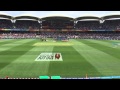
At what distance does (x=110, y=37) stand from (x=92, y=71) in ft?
104

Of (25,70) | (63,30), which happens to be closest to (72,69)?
(25,70)

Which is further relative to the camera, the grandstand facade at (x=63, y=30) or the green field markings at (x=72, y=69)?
the grandstand facade at (x=63, y=30)

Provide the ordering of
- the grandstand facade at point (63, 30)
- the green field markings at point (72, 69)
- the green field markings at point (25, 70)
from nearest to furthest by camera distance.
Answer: the green field markings at point (25, 70) < the green field markings at point (72, 69) < the grandstand facade at point (63, 30)

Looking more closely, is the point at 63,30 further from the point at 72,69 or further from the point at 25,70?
the point at 25,70

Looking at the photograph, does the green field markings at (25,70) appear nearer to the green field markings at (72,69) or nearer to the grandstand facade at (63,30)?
the green field markings at (72,69)

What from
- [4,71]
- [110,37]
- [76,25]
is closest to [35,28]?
[76,25]

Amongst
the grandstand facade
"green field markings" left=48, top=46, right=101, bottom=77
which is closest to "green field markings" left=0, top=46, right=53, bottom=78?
"green field markings" left=48, top=46, right=101, bottom=77

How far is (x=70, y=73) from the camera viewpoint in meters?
12.2

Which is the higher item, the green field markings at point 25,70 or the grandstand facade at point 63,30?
the grandstand facade at point 63,30

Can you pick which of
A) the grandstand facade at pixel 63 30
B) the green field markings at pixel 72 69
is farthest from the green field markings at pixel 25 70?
the grandstand facade at pixel 63 30

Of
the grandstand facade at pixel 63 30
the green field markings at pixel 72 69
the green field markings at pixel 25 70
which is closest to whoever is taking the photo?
the green field markings at pixel 25 70
